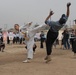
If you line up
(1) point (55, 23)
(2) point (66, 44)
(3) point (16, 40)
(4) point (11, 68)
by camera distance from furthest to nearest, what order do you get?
(3) point (16, 40), (2) point (66, 44), (1) point (55, 23), (4) point (11, 68)

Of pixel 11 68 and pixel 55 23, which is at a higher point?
pixel 55 23

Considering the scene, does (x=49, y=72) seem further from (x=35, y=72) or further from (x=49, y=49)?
(x=49, y=49)

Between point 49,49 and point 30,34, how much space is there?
99 cm

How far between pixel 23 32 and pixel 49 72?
3694 millimetres

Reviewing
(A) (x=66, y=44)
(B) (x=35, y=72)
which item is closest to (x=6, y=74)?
(B) (x=35, y=72)

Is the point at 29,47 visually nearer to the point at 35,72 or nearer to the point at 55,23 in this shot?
the point at 55,23

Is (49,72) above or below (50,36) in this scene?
below

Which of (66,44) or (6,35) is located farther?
(6,35)

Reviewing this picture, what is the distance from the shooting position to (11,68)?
38.2ft

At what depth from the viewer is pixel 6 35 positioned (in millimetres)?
45062

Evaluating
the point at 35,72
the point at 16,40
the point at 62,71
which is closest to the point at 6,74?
the point at 35,72

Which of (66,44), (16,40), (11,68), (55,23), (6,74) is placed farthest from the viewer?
(16,40)

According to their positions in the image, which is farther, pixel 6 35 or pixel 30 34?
pixel 6 35

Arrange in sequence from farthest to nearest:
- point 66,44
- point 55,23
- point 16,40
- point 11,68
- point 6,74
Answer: point 16,40
point 66,44
point 55,23
point 11,68
point 6,74
